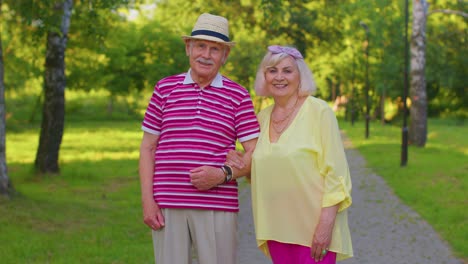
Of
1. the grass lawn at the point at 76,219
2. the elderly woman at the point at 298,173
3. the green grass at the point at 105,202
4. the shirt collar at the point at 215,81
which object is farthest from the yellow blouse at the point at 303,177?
the grass lawn at the point at 76,219

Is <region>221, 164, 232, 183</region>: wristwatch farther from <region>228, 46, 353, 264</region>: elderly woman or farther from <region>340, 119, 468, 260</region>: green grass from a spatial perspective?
<region>340, 119, 468, 260</region>: green grass

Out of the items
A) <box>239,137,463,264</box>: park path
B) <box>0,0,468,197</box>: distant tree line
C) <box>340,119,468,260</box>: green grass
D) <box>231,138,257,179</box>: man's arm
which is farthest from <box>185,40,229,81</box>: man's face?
<box>0,0,468,197</box>: distant tree line

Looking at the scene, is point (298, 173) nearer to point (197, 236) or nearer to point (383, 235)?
point (197, 236)

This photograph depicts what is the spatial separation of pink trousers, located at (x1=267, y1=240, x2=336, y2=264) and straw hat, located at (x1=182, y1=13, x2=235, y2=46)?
1137 mm

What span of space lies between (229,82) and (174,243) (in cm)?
91

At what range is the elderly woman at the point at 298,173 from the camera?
13.9ft

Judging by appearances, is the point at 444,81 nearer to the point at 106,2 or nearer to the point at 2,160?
the point at 106,2

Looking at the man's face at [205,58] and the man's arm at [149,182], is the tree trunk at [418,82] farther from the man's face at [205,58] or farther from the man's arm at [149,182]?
the man's arm at [149,182]

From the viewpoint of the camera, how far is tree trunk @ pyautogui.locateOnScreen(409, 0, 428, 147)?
27562 millimetres

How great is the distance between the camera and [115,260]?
8562 millimetres

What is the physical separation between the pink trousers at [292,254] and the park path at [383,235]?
4.02 m

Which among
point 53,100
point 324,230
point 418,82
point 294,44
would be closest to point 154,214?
point 324,230

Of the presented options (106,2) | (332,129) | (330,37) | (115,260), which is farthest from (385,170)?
(330,37)

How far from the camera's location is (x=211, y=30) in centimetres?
432
